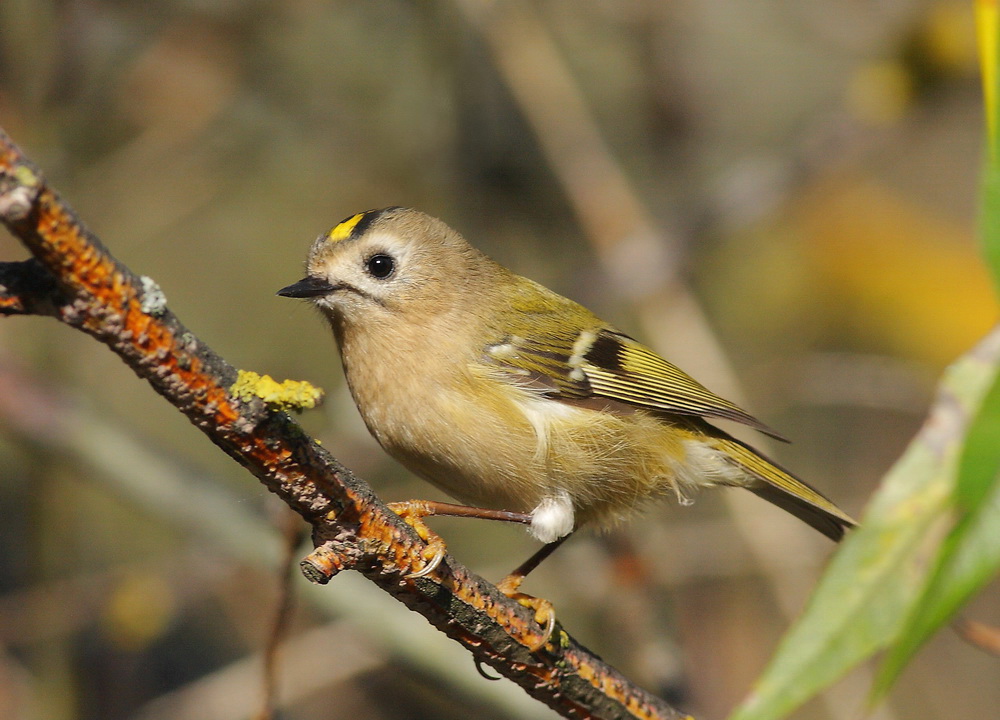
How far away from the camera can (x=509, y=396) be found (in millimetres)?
2189

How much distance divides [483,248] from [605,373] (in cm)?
169

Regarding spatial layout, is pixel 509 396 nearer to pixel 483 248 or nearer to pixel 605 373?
pixel 605 373

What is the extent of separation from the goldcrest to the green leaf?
122 cm

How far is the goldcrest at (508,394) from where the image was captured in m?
2.10

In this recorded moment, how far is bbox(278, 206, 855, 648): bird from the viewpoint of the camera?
210 centimetres

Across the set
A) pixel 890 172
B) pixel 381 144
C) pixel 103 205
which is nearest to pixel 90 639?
pixel 103 205

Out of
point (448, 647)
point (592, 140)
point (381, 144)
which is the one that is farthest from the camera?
point (381, 144)

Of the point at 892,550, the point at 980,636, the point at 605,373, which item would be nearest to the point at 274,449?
the point at 892,550

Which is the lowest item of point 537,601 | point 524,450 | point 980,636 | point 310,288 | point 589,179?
point 537,601

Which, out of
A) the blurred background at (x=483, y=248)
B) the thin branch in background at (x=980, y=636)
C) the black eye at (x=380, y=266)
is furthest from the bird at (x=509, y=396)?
the thin branch in background at (x=980, y=636)

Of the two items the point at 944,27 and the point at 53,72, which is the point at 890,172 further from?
the point at 53,72

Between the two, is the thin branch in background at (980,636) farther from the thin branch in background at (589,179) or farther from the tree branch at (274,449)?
the thin branch in background at (589,179)

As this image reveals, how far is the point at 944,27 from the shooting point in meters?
3.64

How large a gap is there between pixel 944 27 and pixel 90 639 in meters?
3.75
